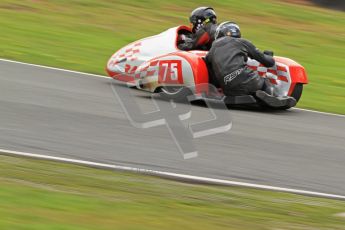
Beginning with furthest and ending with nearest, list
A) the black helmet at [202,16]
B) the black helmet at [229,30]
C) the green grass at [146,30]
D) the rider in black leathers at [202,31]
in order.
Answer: the green grass at [146,30]
the black helmet at [202,16]
the rider in black leathers at [202,31]
the black helmet at [229,30]

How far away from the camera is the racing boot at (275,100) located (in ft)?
34.3

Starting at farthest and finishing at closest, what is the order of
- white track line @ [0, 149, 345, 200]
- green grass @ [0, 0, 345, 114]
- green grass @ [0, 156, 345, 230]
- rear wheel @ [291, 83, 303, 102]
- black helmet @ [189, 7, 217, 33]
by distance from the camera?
1. green grass @ [0, 0, 345, 114]
2. black helmet @ [189, 7, 217, 33]
3. rear wheel @ [291, 83, 303, 102]
4. white track line @ [0, 149, 345, 200]
5. green grass @ [0, 156, 345, 230]

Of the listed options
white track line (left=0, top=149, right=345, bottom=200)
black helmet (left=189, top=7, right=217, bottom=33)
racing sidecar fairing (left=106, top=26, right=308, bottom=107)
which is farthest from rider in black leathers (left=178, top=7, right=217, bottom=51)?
white track line (left=0, top=149, right=345, bottom=200)

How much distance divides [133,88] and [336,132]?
116 inches

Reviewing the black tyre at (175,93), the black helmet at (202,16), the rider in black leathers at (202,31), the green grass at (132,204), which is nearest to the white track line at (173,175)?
the green grass at (132,204)

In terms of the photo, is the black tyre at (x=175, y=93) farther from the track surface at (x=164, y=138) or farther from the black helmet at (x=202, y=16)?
the black helmet at (x=202, y=16)

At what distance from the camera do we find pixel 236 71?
1055cm

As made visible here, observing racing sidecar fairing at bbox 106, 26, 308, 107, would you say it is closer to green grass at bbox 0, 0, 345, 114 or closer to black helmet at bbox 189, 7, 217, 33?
black helmet at bbox 189, 7, 217, 33

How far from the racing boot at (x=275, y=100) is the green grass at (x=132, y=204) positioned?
3.72 meters

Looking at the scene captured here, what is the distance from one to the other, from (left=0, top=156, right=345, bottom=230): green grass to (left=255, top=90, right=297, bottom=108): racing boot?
3725 mm

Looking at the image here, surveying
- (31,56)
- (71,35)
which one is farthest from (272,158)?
(71,35)

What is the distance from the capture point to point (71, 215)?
5.39m

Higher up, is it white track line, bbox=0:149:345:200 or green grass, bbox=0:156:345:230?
green grass, bbox=0:156:345:230

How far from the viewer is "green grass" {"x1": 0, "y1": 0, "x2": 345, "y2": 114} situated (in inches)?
523
